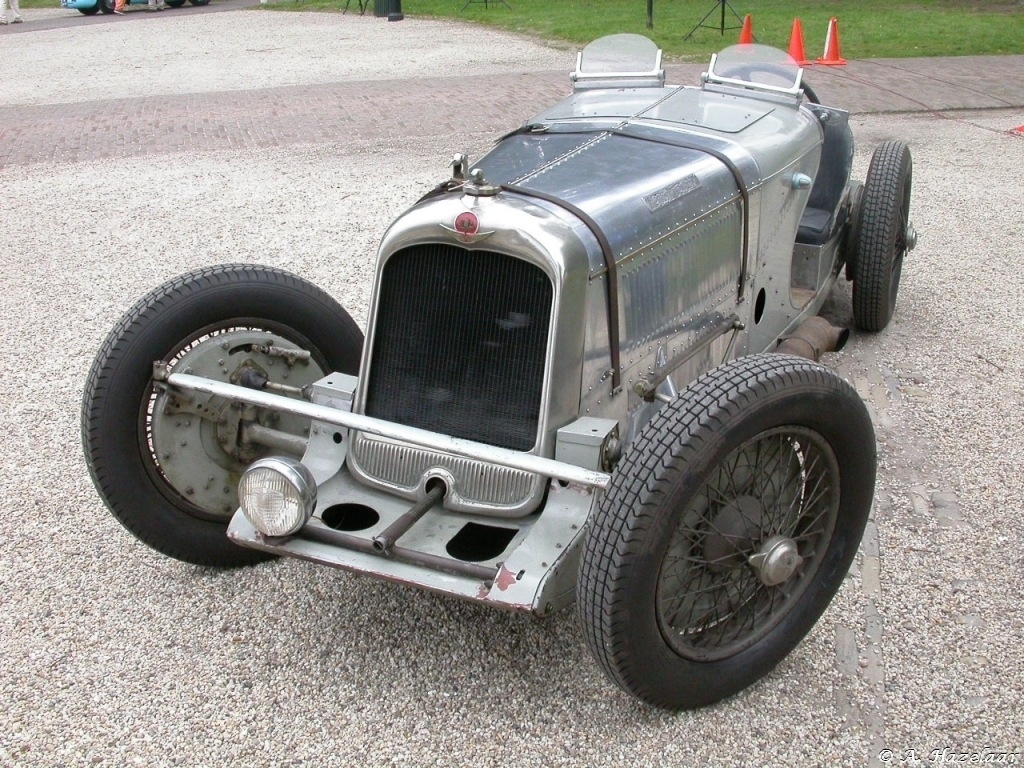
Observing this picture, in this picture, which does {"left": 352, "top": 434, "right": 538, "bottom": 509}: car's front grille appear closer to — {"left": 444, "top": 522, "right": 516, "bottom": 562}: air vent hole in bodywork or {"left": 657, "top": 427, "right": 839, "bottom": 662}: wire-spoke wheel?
{"left": 444, "top": 522, "right": 516, "bottom": 562}: air vent hole in bodywork

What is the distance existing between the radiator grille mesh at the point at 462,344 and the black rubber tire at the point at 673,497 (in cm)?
56

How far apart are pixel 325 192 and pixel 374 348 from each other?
4.88m

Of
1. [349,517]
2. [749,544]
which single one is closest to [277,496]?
[349,517]

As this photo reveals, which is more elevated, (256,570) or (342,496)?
(342,496)

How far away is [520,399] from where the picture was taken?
9.85 feet

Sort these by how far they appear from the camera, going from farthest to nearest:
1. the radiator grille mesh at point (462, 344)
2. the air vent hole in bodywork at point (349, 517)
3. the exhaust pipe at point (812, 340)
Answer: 1. the exhaust pipe at point (812, 340)
2. the air vent hole in bodywork at point (349, 517)
3. the radiator grille mesh at point (462, 344)

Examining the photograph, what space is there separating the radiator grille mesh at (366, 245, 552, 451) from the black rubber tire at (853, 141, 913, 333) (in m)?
2.54

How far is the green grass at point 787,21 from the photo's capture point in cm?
1355

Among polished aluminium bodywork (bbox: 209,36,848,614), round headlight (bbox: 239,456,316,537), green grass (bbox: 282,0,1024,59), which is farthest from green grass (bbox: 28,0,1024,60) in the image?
round headlight (bbox: 239,456,316,537)

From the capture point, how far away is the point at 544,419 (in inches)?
115

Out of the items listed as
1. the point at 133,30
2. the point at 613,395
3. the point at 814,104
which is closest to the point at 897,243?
the point at 814,104

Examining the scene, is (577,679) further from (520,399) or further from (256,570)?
(256,570)

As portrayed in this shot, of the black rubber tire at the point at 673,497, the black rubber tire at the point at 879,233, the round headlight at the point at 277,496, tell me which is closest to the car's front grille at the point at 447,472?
the round headlight at the point at 277,496

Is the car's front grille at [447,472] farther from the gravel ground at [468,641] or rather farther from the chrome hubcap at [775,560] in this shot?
the chrome hubcap at [775,560]
